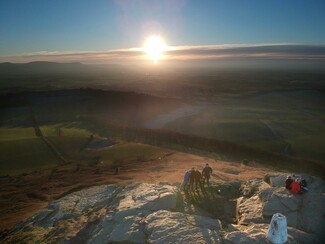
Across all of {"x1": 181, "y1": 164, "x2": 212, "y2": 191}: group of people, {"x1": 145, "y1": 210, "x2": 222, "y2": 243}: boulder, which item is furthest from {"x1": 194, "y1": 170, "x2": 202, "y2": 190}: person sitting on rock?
{"x1": 145, "y1": 210, "x2": 222, "y2": 243}: boulder

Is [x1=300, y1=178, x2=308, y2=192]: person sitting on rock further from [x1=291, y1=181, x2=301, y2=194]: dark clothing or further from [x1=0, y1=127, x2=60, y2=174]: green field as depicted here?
[x1=0, y1=127, x2=60, y2=174]: green field

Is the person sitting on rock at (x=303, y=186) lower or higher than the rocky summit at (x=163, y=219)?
higher

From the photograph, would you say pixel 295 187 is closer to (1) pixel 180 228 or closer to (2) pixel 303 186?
(2) pixel 303 186

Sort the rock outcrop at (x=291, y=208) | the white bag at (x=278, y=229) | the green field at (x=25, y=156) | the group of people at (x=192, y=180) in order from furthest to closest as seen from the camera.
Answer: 1. the green field at (x=25, y=156)
2. the group of people at (x=192, y=180)
3. the rock outcrop at (x=291, y=208)
4. the white bag at (x=278, y=229)

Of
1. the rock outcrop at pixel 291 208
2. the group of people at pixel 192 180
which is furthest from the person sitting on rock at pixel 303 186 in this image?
the group of people at pixel 192 180

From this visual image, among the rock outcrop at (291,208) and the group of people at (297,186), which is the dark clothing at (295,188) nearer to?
the group of people at (297,186)

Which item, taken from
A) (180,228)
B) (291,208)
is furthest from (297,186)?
(180,228)
